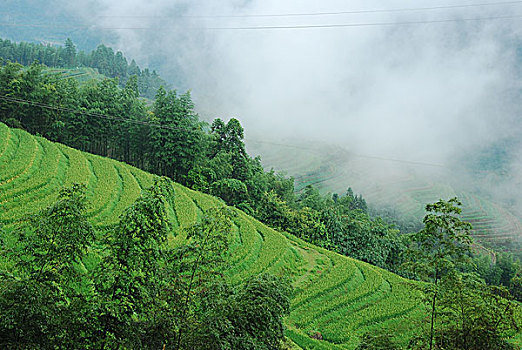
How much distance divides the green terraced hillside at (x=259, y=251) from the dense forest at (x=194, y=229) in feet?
9.30

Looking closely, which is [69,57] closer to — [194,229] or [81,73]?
[81,73]

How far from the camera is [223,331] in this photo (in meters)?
4.65

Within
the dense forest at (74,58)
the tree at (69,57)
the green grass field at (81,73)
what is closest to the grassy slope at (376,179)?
the dense forest at (74,58)

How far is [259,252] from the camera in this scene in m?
16.3

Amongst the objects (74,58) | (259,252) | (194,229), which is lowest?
(259,252)

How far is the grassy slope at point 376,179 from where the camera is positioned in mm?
67488

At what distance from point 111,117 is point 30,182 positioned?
48.5 feet

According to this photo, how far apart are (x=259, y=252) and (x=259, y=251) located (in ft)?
0.37

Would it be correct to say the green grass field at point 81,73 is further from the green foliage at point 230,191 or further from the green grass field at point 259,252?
the green grass field at point 259,252

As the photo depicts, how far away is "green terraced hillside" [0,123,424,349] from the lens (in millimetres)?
12500

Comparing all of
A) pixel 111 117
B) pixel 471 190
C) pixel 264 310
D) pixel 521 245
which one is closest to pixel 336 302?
pixel 264 310

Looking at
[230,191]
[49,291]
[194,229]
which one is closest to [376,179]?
[230,191]

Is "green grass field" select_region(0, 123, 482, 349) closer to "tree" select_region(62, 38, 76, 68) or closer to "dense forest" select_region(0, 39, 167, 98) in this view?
"dense forest" select_region(0, 39, 167, 98)

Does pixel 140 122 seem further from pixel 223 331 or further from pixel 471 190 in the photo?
pixel 471 190
